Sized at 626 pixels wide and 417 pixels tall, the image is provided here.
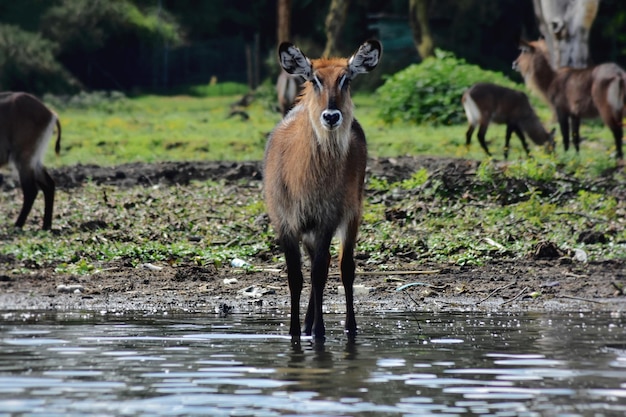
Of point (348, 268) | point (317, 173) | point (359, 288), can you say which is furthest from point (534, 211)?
point (317, 173)

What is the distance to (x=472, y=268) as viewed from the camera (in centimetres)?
970

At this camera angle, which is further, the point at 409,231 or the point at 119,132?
the point at 119,132

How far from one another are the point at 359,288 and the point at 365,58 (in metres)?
2.34

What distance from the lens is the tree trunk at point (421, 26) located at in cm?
2972

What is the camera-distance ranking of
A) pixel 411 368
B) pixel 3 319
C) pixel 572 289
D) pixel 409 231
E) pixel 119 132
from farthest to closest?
pixel 119 132 → pixel 409 231 → pixel 572 289 → pixel 3 319 → pixel 411 368

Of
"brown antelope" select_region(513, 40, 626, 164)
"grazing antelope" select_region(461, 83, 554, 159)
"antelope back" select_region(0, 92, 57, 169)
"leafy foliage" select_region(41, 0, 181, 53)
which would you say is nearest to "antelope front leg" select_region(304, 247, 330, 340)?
"antelope back" select_region(0, 92, 57, 169)

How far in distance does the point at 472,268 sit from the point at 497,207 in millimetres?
2111

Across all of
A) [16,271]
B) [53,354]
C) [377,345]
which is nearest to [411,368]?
[377,345]

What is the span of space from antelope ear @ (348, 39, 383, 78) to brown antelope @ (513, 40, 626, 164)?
9.05 metres

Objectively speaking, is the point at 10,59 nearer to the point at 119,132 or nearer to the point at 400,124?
the point at 119,132

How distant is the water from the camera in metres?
5.07

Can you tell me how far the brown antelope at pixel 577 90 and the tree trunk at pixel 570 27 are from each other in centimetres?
215

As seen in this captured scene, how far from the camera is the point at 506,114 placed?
59.2ft

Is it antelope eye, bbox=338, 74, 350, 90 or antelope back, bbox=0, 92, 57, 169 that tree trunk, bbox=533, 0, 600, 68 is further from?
antelope eye, bbox=338, 74, 350, 90
